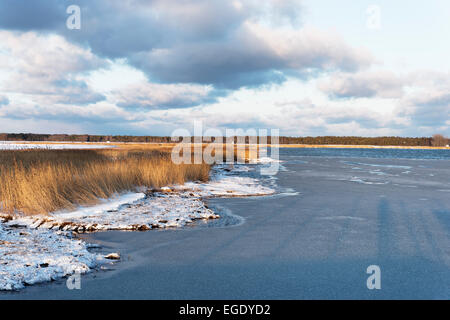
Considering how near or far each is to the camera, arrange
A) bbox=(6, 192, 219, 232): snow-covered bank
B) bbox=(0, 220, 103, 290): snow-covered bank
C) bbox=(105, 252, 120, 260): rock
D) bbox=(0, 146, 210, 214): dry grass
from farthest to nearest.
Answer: bbox=(0, 146, 210, 214): dry grass, bbox=(6, 192, 219, 232): snow-covered bank, bbox=(105, 252, 120, 260): rock, bbox=(0, 220, 103, 290): snow-covered bank

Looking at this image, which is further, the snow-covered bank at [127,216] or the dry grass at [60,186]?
the dry grass at [60,186]

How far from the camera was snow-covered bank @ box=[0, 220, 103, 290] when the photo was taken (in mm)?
4859

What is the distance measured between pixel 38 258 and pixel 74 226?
2482 millimetres

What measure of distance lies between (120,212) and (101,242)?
2.71 metres

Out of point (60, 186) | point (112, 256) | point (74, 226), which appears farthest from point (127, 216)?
point (112, 256)

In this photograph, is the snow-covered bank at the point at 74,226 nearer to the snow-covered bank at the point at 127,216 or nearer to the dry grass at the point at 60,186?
the snow-covered bank at the point at 127,216

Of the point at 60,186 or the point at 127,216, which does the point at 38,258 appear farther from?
the point at 60,186

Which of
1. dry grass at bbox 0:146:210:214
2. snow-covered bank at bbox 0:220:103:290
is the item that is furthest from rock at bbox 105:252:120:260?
dry grass at bbox 0:146:210:214

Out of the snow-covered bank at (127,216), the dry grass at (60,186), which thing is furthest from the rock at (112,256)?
the dry grass at (60,186)

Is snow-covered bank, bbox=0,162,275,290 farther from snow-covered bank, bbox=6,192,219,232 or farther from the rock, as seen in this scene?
the rock

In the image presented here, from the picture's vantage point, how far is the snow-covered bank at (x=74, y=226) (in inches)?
202

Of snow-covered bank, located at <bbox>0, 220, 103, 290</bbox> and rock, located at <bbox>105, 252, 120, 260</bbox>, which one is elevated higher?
snow-covered bank, located at <bbox>0, 220, 103, 290</bbox>
